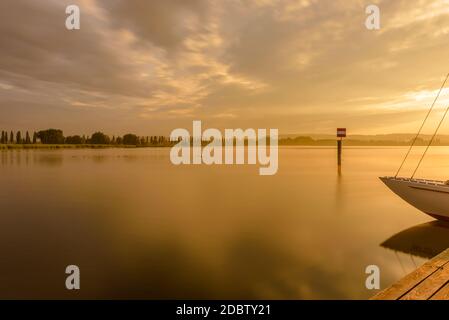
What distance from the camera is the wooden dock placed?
267 inches

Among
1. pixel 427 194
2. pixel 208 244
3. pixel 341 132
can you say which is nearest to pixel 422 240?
pixel 427 194

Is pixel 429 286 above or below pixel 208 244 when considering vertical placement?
above

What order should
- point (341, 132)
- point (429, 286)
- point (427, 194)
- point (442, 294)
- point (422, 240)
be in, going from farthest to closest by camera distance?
point (341, 132), point (427, 194), point (422, 240), point (429, 286), point (442, 294)

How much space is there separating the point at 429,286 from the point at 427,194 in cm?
1193

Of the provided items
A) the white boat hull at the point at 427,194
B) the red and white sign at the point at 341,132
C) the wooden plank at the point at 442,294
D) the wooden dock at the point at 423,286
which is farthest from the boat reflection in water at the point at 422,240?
the red and white sign at the point at 341,132

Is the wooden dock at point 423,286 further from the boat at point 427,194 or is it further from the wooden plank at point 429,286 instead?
the boat at point 427,194

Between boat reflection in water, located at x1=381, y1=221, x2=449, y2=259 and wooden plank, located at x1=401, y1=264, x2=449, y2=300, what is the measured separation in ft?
20.8

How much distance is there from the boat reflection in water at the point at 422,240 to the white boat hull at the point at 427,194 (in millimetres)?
847

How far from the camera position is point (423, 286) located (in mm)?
7270

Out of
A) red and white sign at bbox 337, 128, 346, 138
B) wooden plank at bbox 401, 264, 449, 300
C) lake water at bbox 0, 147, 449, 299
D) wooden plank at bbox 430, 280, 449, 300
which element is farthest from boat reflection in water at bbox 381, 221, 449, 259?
red and white sign at bbox 337, 128, 346, 138

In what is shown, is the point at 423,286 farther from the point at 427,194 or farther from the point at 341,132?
the point at 341,132

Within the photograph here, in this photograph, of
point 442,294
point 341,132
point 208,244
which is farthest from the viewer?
point 341,132
